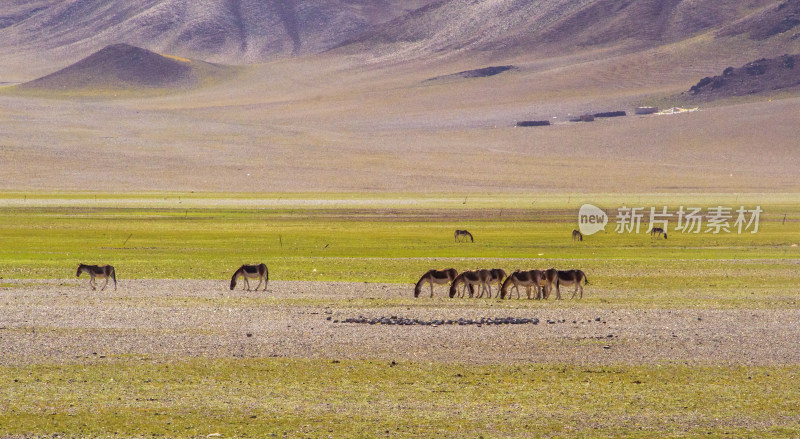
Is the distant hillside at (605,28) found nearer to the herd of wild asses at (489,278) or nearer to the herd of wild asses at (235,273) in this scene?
the herd of wild asses at (489,278)

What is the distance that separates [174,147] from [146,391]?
9028cm

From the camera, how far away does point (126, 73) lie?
575ft

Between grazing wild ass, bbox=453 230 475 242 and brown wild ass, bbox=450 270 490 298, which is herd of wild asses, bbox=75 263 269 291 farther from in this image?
grazing wild ass, bbox=453 230 475 242

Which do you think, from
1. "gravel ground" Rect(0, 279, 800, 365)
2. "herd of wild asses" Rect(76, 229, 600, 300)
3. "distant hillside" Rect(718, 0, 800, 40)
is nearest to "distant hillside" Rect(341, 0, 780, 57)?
"distant hillside" Rect(718, 0, 800, 40)

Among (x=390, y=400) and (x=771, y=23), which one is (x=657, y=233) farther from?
(x=771, y=23)

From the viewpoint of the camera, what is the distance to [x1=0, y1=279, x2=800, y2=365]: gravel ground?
11.8 m

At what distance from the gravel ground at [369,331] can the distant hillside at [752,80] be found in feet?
421

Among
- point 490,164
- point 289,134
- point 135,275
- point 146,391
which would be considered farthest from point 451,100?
point 146,391

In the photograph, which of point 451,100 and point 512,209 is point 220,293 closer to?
point 512,209

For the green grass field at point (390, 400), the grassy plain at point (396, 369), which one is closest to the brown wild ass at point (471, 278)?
the grassy plain at point (396, 369)

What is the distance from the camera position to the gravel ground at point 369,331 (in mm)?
11773

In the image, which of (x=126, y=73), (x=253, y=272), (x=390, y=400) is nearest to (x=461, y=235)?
(x=253, y=272)

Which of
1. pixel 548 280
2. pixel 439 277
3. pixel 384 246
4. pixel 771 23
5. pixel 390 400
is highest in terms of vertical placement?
pixel 771 23

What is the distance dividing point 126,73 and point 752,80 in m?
99.8
